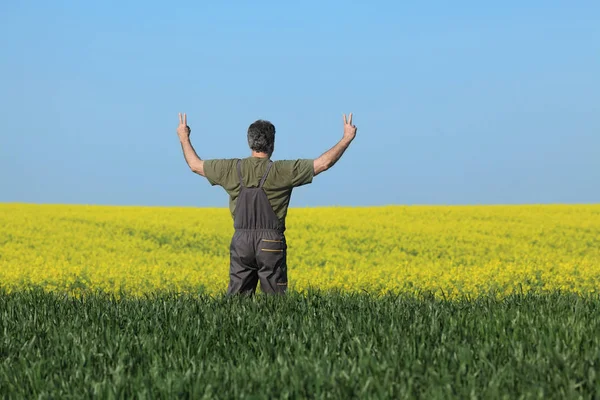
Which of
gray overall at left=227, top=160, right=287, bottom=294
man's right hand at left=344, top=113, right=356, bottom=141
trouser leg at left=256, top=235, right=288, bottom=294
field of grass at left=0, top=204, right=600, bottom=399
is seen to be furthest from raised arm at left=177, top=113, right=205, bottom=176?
man's right hand at left=344, top=113, right=356, bottom=141

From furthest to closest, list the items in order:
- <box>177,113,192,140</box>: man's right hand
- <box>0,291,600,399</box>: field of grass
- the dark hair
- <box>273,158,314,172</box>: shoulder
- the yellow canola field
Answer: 1. the yellow canola field
2. <box>177,113,192,140</box>: man's right hand
3. the dark hair
4. <box>273,158,314,172</box>: shoulder
5. <box>0,291,600,399</box>: field of grass

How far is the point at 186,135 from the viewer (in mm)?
8844

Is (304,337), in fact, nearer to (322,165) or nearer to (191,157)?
(322,165)

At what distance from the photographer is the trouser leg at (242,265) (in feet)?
26.9

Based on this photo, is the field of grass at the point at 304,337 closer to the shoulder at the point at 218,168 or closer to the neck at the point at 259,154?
the shoulder at the point at 218,168

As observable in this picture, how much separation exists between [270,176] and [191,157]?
1.17 metres

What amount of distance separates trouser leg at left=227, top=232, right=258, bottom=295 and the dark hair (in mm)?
1016

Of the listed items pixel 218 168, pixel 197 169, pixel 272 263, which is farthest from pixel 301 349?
pixel 197 169

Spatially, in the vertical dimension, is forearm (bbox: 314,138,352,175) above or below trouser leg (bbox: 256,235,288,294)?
above

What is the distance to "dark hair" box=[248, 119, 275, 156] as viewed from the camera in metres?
8.34

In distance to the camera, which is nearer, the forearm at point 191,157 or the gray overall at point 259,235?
the gray overall at point 259,235

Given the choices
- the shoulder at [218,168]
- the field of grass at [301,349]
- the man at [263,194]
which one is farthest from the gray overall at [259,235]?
the field of grass at [301,349]

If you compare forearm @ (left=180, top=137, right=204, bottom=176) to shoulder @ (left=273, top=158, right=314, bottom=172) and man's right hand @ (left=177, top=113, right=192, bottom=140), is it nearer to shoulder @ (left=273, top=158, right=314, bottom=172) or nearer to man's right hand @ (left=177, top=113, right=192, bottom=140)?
man's right hand @ (left=177, top=113, right=192, bottom=140)

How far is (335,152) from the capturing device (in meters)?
8.02
